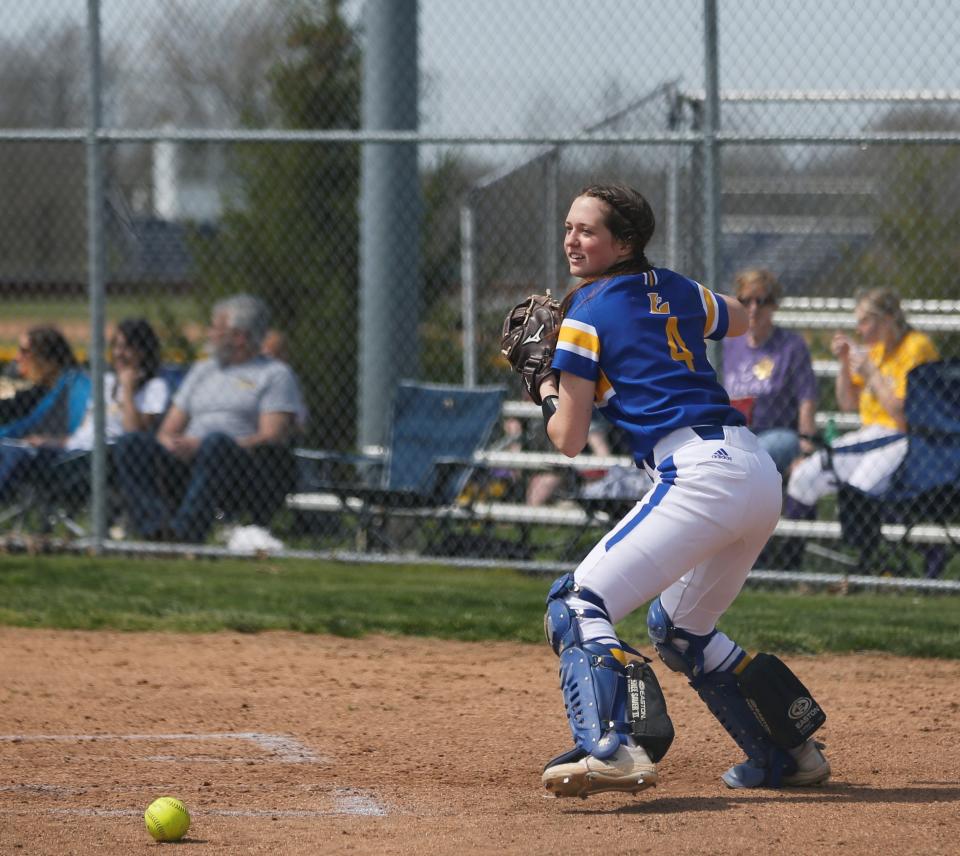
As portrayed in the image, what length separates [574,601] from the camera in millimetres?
3807

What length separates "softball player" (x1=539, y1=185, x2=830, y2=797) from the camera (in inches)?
145

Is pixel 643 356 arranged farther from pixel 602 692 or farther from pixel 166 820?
pixel 166 820

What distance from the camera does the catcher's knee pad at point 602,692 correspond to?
365cm

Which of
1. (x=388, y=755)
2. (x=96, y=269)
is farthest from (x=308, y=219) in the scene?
(x=388, y=755)

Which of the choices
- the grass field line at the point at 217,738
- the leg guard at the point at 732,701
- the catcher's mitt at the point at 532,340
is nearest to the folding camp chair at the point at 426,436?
the grass field line at the point at 217,738

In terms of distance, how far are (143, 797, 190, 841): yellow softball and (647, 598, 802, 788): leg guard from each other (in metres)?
1.39

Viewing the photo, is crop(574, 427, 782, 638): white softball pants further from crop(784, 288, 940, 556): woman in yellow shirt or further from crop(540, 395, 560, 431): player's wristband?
crop(784, 288, 940, 556): woman in yellow shirt

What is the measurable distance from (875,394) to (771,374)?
58cm

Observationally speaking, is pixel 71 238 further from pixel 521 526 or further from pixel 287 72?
pixel 521 526

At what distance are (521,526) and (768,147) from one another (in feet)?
8.57

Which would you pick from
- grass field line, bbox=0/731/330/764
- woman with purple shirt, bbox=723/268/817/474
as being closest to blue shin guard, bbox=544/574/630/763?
grass field line, bbox=0/731/330/764

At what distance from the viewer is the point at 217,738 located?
4.72 m

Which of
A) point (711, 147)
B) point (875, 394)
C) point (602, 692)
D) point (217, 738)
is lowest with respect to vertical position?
point (217, 738)

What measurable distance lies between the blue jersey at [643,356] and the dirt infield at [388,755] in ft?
3.36
